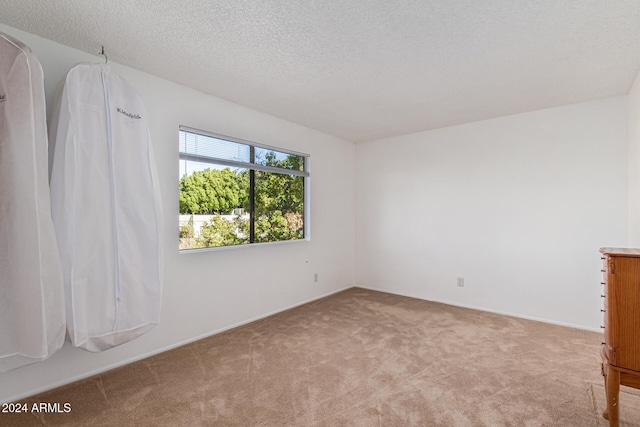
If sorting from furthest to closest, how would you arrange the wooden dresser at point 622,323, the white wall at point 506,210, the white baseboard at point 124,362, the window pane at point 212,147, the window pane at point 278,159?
1. the window pane at point 278,159
2. the white wall at point 506,210
3. the window pane at point 212,147
4. the white baseboard at point 124,362
5. the wooden dresser at point 622,323

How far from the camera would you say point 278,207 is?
3.84m

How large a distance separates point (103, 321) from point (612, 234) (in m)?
4.53

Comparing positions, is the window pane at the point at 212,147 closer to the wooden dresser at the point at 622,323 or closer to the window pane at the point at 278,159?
the window pane at the point at 278,159

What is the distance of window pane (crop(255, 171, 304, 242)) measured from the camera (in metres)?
3.57

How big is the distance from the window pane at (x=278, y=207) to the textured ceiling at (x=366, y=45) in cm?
95

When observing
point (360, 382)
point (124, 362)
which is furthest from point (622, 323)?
point (124, 362)

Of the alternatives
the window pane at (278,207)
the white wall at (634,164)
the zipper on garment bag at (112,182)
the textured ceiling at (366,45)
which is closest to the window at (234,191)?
the window pane at (278,207)

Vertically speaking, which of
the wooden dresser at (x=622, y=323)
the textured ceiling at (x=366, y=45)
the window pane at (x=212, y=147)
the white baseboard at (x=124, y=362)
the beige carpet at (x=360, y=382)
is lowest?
the beige carpet at (x=360, y=382)

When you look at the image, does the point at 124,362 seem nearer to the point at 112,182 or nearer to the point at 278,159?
the point at 112,182

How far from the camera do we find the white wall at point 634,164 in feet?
8.46

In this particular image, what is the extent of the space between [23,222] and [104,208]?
16.0 inches

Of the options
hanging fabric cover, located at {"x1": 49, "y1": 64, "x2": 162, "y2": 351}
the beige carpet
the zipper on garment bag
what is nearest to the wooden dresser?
the beige carpet

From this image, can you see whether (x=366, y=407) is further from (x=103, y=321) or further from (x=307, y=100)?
(x=307, y=100)

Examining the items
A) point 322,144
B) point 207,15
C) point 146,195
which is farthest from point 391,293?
point 207,15
